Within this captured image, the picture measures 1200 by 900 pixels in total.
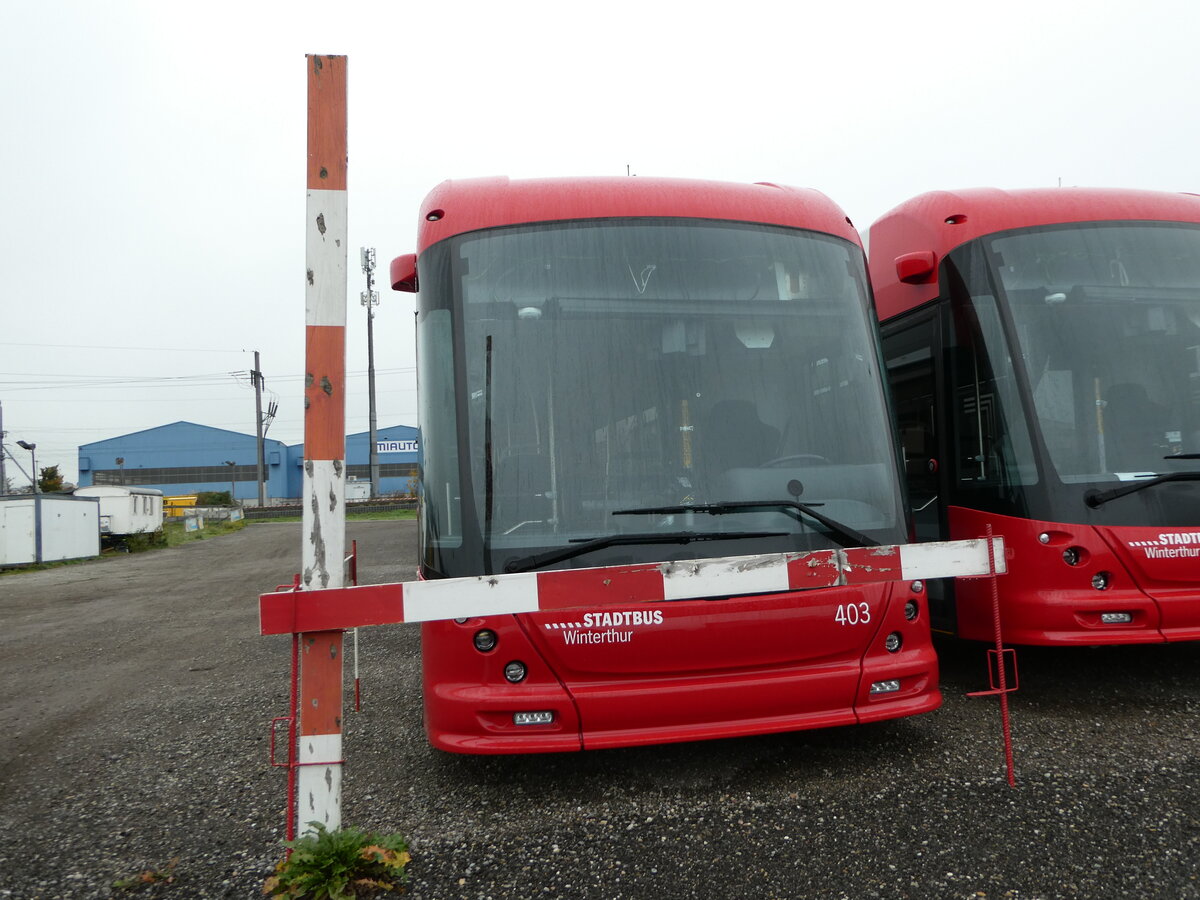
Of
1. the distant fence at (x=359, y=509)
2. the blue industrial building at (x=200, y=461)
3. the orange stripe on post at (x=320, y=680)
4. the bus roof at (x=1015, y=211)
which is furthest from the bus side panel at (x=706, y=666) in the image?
the blue industrial building at (x=200, y=461)

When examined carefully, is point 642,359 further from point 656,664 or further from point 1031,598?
point 1031,598

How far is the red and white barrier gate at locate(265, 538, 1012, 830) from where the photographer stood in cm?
286

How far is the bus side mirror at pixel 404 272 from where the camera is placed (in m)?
4.71

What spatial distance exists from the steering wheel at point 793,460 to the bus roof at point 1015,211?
2.16 m

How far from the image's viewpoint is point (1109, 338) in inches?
193

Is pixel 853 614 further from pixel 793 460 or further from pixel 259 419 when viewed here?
pixel 259 419

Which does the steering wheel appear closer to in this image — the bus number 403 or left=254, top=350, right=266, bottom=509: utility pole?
the bus number 403

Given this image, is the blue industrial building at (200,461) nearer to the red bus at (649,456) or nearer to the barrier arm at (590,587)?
the red bus at (649,456)

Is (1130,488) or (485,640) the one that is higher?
(1130,488)

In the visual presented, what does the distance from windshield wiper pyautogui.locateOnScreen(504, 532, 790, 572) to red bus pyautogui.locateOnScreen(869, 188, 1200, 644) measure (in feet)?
5.33

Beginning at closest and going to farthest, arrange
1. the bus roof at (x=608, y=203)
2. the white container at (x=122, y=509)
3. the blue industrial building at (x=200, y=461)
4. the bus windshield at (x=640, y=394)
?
the bus windshield at (x=640, y=394)
the bus roof at (x=608, y=203)
the white container at (x=122, y=509)
the blue industrial building at (x=200, y=461)

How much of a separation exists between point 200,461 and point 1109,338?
79040 millimetres

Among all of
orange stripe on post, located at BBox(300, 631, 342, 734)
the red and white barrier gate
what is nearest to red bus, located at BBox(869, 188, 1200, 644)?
the red and white barrier gate

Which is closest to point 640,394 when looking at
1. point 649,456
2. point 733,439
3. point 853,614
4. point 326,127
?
point 649,456
